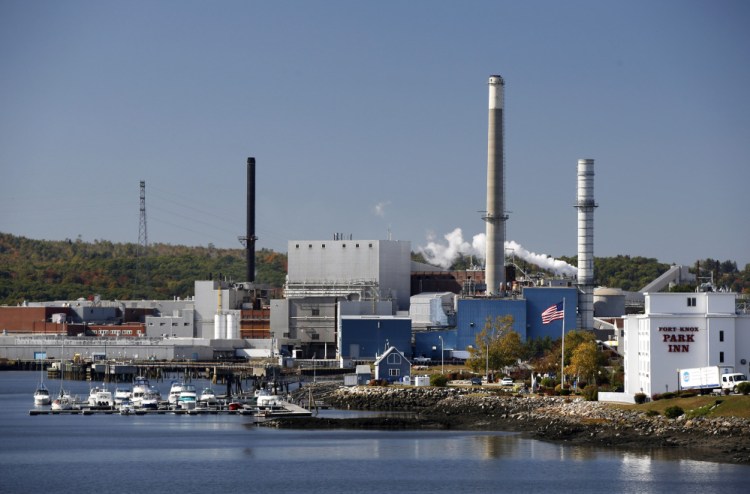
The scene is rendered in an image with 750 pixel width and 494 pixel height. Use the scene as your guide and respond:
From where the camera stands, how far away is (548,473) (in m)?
61.1

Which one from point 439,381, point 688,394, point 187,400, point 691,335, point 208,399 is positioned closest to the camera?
point 688,394

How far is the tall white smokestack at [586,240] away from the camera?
13088 centimetres

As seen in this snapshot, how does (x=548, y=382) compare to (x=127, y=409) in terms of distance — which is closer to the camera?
(x=548, y=382)

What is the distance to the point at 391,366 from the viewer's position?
357ft

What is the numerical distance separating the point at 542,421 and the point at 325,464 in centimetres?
1661

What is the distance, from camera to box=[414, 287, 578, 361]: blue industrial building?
125188 millimetres

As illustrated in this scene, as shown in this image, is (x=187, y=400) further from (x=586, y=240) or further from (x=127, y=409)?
(x=586, y=240)

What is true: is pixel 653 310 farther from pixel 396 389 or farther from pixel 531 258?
pixel 531 258

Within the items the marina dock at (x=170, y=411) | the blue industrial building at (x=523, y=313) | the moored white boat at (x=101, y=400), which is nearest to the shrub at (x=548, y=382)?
the marina dock at (x=170, y=411)

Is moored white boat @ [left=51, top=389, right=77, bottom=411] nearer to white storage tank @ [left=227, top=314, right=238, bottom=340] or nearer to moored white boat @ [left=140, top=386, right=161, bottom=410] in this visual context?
moored white boat @ [left=140, top=386, right=161, bottom=410]

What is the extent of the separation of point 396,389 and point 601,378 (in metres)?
14.9

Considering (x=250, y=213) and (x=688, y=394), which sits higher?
(x=250, y=213)

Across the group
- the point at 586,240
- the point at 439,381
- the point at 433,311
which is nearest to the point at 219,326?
the point at 433,311

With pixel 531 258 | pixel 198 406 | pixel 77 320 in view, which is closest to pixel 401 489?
pixel 198 406
